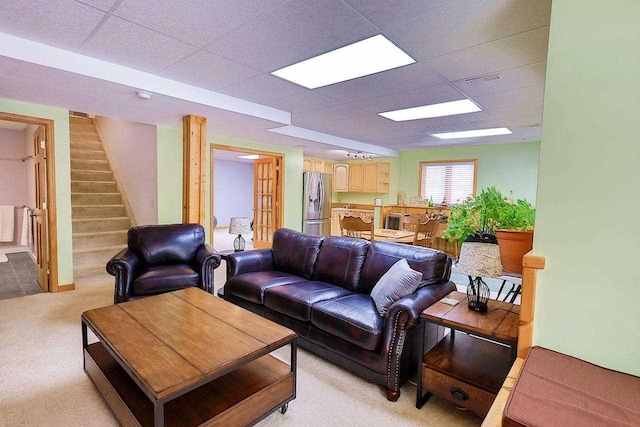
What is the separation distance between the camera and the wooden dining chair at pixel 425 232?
4638 millimetres

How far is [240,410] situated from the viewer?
1.62 m

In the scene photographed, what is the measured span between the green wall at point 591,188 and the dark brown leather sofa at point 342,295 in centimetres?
78

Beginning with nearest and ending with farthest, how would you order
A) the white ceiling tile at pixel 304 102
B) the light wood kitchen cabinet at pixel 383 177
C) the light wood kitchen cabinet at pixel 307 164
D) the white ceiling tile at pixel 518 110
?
the white ceiling tile at pixel 304 102, the white ceiling tile at pixel 518 110, the light wood kitchen cabinet at pixel 307 164, the light wood kitchen cabinet at pixel 383 177

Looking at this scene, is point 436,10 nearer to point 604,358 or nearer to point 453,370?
point 604,358

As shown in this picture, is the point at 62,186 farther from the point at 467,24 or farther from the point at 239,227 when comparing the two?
the point at 467,24

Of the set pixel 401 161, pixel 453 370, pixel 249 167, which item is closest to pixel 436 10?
pixel 453 370

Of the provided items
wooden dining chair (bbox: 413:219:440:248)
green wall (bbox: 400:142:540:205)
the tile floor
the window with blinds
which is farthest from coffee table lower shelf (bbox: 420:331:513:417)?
the window with blinds

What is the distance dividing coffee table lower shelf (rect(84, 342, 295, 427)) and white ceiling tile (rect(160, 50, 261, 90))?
2.34 m

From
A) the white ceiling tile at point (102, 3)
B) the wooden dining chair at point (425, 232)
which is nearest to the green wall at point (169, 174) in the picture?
the white ceiling tile at point (102, 3)

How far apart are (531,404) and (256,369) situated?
1431 mm

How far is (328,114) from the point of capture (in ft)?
14.4

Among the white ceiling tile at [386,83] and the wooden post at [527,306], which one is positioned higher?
the white ceiling tile at [386,83]

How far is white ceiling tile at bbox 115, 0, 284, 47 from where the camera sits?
6.04 feet

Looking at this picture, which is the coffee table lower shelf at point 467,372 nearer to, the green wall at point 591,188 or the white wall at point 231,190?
the green wall at point 591,188
